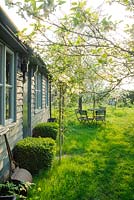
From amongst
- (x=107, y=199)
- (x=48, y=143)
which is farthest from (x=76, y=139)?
(x=107, y=199)

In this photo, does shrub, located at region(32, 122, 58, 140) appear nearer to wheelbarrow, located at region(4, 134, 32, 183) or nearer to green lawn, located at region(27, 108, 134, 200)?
green lawn, located at region(27, 108, 134, 200)

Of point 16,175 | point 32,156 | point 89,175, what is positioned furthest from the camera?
point 89,175

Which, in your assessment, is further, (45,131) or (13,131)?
(45,131)

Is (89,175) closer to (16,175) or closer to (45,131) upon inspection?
(16,175)

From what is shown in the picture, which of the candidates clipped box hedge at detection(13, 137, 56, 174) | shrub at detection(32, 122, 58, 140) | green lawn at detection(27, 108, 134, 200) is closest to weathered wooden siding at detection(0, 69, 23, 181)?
clipped box hedge at detection(13, 137, 56, 174)

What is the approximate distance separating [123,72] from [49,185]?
2.55 meters

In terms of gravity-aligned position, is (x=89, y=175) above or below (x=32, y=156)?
below

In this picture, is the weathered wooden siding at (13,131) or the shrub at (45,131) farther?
the shrub at (45,131)

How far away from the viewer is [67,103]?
29.3 ft

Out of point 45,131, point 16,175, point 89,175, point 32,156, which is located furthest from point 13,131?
A: point 45,131

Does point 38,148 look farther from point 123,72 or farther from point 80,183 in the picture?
point 123,72

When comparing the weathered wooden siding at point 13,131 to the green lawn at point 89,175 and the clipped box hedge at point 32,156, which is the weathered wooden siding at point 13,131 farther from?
the green lawn at point 89,175

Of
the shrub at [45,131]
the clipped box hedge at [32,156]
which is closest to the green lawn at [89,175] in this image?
the clipped box hedge at [32,156]

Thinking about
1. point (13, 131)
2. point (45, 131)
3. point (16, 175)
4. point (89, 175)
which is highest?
point (13, 131)
